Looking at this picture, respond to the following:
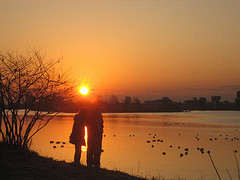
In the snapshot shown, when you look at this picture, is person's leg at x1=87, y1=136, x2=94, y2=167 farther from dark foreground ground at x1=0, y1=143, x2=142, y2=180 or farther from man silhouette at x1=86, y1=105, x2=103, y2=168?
dark foreground ground at x1=0, y1=143, x2=142, y2=180

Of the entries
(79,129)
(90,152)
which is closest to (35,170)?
(79,129)

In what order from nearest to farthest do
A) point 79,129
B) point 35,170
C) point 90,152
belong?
point 35,170
point 79,129
point 90,152

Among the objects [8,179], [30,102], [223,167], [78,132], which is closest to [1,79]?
[30,102]

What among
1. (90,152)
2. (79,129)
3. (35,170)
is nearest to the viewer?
(35,170)

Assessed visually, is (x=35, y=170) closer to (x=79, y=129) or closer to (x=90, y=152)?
(x=79, y=129)

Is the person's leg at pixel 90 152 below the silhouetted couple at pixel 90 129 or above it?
below

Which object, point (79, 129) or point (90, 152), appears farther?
point (90, 152)

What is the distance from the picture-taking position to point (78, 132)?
10289 millimetres

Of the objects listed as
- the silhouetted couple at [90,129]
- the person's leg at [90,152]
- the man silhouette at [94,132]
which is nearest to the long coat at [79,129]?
the silhouetted couple at [90,129]

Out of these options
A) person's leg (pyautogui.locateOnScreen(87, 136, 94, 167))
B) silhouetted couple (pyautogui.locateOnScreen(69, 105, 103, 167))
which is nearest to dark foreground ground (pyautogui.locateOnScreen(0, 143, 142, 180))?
person's leg (pyautogui.locateOnScreen(87, 136, 94, 167))

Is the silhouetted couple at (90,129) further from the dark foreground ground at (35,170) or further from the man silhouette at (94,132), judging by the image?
the dark foreground ground at (35,170)

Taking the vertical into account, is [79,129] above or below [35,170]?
above

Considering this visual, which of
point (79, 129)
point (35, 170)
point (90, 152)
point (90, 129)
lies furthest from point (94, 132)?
point (35, 170)

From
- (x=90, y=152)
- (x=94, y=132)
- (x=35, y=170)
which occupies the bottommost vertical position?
(x=35, y=170)
